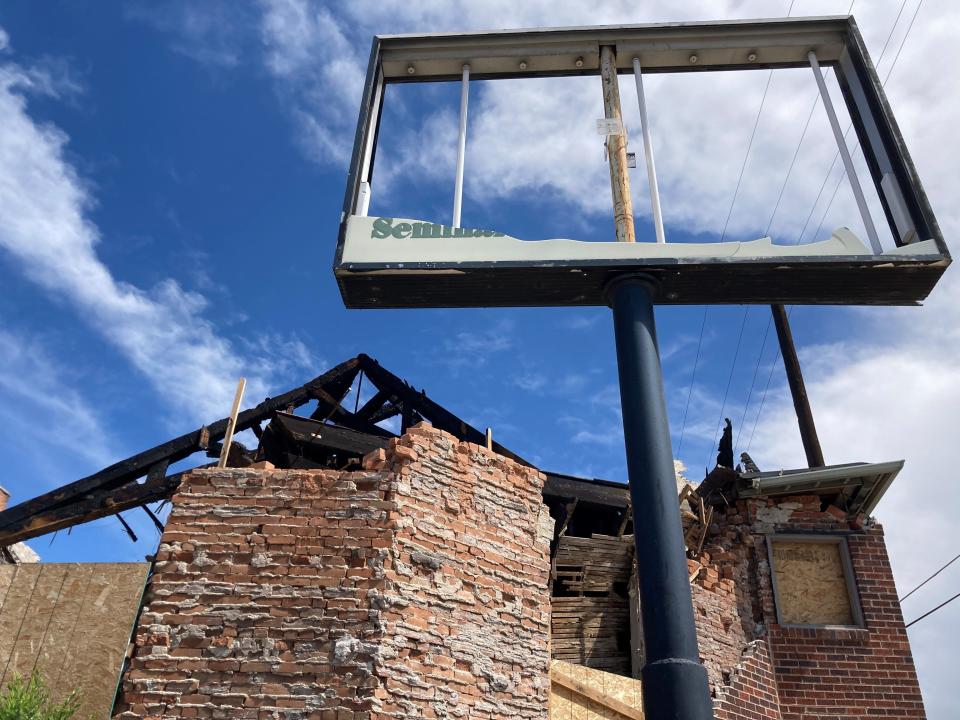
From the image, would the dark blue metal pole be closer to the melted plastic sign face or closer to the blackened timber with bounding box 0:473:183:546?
the melted plastic sign face

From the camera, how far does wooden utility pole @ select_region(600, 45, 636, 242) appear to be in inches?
269

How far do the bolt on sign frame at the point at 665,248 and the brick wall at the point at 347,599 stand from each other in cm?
189

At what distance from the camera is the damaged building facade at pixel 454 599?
632 centimetres

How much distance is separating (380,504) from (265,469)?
48.1 inches

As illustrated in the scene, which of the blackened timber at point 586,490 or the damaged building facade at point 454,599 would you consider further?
the blackened timber at point 586,490

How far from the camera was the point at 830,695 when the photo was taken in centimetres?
946

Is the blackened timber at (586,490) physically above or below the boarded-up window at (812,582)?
above

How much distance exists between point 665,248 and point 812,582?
6392 millimetres

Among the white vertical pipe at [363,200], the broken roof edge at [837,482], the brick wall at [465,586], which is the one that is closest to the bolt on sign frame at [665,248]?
the white vertical pipe at [363,200]

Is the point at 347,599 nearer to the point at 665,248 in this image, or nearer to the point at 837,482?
the point at 665,248

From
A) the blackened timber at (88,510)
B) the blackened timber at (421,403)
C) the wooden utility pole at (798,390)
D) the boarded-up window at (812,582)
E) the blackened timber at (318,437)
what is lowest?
the boarded-up window at (812,582)

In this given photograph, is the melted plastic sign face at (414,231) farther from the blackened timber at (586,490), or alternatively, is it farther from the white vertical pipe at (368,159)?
the blackened timber at (586,490)

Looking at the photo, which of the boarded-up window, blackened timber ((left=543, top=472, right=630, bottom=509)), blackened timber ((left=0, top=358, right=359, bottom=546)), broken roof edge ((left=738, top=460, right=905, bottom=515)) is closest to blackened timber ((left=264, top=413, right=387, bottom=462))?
blackened timber ((left=0, top=358, right=359, bottom=546))

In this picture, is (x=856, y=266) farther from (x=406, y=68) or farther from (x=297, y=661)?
(x=297, y=661)
